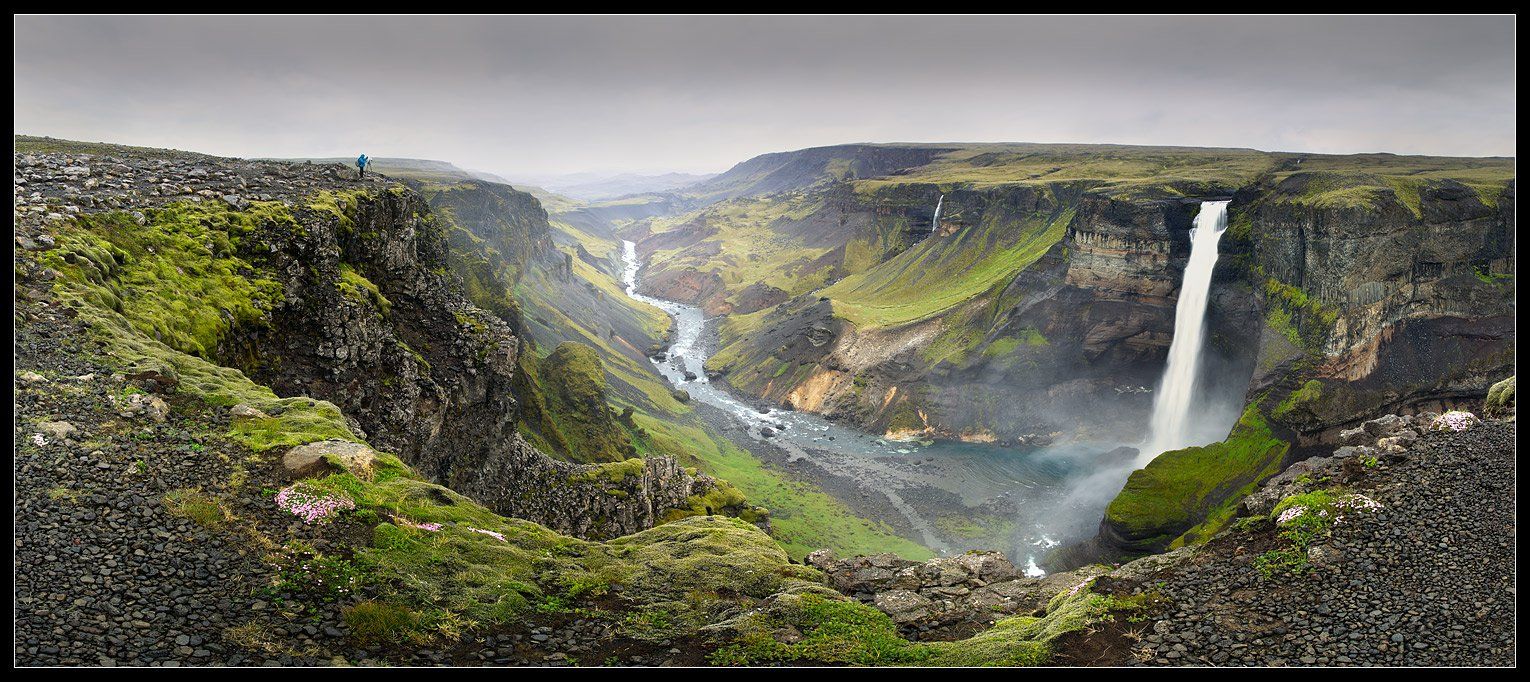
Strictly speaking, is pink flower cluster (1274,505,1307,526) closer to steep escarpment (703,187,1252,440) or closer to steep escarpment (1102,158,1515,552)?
steep escarpment (1102,158,1515,552)

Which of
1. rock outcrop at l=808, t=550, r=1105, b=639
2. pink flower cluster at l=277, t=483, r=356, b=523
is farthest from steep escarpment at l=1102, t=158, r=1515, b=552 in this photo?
pink flower cluster at l=277, t=483, r=356, b=523

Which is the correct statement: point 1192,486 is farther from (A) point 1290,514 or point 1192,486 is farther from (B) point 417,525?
(B) point 417,525

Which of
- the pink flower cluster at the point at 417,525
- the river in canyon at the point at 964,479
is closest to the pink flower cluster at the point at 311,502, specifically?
the pink flower cluster at the point at 417,525

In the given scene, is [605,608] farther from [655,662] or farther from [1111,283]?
[1111,283]

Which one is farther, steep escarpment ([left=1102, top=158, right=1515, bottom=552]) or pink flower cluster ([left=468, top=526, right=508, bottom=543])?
steep escarpment ([left=1102, top=158, right=1515, bottom=552])

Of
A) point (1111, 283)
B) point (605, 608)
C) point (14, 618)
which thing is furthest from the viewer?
point (1111, 283)

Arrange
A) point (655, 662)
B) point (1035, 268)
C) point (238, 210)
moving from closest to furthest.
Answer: point (655, 662) < point (238, 210) < point (1035, 268)

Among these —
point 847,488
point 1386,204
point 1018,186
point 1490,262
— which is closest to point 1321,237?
point 1386,204
